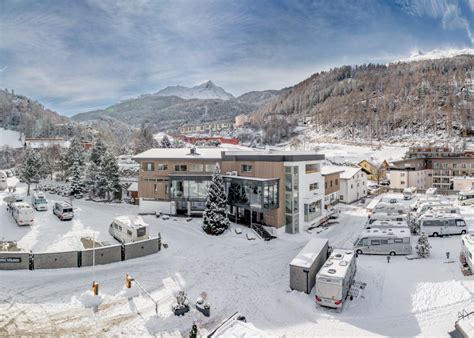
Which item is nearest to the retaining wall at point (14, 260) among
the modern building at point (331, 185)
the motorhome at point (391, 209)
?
the modern building at point (331, 185)

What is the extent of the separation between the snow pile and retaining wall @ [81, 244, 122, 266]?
1630 centimetres

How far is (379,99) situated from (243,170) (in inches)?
5587

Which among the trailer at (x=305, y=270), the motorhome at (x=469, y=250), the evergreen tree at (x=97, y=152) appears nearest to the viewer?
the trailer at (x=305, y=270)

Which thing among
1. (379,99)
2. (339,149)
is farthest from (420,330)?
(379,99)

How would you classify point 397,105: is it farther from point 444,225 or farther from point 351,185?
point 444,225

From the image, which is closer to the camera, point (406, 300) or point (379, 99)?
point (406, 300)

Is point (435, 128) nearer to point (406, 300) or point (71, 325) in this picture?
point (406, 300)

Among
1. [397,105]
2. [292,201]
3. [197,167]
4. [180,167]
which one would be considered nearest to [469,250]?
[292,201]

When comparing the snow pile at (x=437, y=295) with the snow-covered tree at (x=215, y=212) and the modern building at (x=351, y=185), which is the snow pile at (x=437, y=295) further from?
the modern building at (x=351, y=185)

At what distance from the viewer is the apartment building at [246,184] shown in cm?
2811

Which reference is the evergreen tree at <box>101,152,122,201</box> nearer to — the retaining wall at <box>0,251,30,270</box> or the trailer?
the retaining wall at <box>0,251,30,270</box>

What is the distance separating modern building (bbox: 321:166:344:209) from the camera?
126 ft

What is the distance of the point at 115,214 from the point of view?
31.9 meters

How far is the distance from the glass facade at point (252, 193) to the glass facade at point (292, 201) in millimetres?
1558
